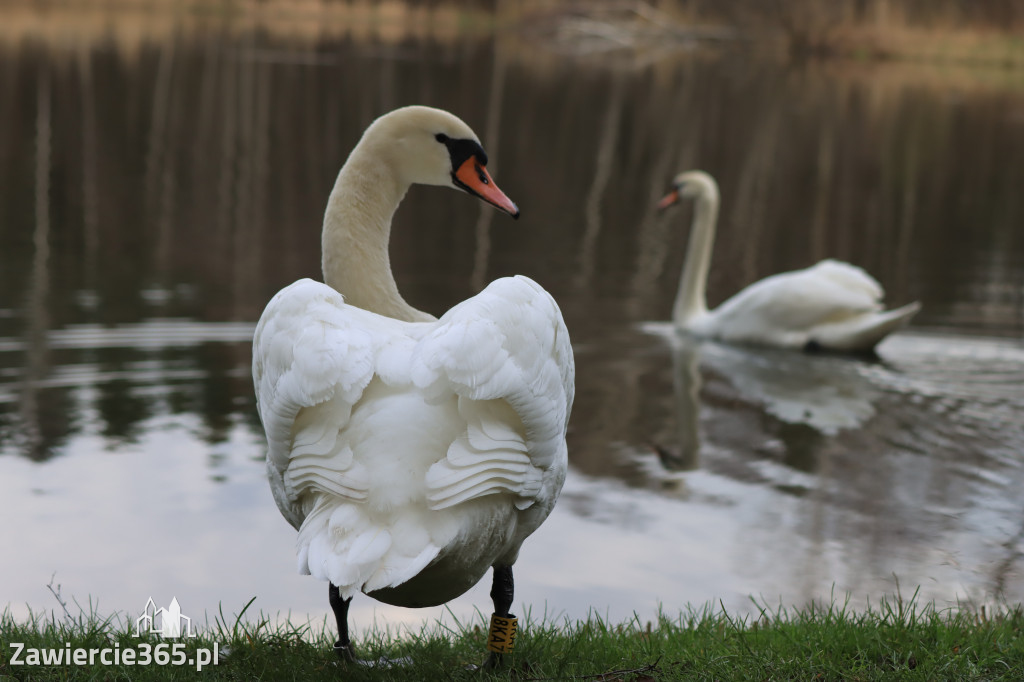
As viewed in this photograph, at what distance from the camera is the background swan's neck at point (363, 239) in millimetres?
4121

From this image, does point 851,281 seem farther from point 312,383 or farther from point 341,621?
point 312,383

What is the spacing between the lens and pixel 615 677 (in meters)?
3.26

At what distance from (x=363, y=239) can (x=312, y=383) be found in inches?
55.6

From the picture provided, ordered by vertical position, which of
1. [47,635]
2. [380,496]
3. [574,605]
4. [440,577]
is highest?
[380,496]

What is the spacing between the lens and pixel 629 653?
3.53 m

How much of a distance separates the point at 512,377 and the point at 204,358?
5188 mm

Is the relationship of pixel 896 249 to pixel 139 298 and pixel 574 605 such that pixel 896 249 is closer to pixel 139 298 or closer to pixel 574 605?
pixel 139 298

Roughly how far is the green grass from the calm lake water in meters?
0.55

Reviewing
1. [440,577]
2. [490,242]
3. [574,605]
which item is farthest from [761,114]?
[440,577]

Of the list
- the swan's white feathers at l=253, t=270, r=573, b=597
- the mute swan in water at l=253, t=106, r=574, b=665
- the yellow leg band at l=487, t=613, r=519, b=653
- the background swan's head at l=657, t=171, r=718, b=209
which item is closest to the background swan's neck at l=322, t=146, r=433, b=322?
the mute swan in water at l=253, t=106, r=574, b=665

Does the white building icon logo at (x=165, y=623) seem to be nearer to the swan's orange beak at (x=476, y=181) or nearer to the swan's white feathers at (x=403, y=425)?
the swan's white feathers at (x=403, y=425)

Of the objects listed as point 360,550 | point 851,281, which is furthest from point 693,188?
point 360,550

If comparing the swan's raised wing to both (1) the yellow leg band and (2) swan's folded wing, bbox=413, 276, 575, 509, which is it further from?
(1) the yellow leg band

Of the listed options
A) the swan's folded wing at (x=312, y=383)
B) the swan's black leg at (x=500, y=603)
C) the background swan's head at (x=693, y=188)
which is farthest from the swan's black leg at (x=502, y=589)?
the background swan's head at (x=693, y=188)
